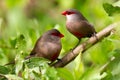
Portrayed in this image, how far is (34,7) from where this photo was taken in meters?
4.18

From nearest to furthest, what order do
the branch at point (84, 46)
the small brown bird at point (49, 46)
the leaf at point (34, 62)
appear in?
the leaf at point (34, 62)
the branch at point (84, 46)
the small brown bird at point (49, 46)

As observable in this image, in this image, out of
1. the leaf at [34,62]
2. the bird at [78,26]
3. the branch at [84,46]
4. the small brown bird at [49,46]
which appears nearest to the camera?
the leaf at [34,62]

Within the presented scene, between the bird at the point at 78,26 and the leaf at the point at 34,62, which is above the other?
the leaf at the point at 34,62

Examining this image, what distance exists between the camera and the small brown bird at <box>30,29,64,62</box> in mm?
2060

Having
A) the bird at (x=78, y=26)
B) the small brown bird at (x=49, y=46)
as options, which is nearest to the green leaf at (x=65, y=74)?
the small brown bird at (x=49, y=46)

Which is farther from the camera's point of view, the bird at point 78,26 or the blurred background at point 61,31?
the bird at point 78,26

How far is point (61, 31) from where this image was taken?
2.24 meters

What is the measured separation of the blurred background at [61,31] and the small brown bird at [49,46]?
0.03 metres

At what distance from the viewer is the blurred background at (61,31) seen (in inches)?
57.9

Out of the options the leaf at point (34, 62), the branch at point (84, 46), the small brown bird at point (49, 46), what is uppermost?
the leaf at point (34, 62)

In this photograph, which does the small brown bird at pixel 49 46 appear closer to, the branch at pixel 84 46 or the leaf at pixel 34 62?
the branch at pixel 84 46

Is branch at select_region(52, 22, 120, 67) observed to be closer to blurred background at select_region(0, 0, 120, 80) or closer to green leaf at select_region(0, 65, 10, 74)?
blurred background at select_region(0, 0, 120, 80)

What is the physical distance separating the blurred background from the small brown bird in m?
0.03

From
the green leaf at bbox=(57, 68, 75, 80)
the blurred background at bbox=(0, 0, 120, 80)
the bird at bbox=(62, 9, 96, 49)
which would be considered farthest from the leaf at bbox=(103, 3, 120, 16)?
the bird at bbox=(62, 9, 96, 49)
